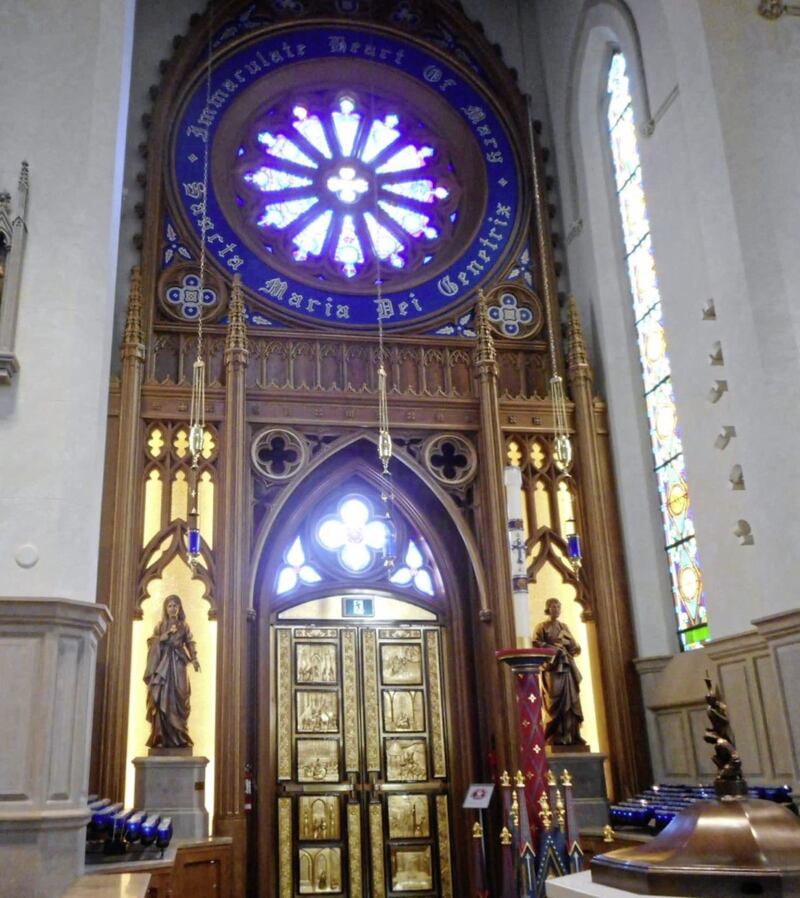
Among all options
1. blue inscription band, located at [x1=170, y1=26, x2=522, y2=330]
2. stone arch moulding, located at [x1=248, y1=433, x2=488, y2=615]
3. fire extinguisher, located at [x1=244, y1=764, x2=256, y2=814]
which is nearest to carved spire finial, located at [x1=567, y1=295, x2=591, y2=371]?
blue inscription band, located at [x1=170, y1=26, x2=522, y2=330]

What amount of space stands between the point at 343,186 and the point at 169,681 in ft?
23.7

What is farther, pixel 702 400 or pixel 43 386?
pixel 702 400

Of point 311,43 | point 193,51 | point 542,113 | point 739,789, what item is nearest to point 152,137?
point 193,51

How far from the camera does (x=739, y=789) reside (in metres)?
2.84

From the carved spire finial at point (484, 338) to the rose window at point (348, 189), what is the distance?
1.35m

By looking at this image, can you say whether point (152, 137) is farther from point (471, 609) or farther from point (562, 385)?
point (471, 609)

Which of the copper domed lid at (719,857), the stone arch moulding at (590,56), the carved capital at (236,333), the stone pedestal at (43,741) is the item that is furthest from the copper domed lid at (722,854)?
the stone arch moulding at (590,56)

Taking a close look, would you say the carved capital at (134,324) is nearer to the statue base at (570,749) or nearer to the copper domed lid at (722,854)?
the statue base at (570,749)

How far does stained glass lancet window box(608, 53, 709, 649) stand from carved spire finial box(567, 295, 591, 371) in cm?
69

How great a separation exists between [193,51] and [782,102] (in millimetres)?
7838

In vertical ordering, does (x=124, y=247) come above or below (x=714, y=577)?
above

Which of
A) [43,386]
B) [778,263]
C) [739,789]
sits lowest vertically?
[739,789]

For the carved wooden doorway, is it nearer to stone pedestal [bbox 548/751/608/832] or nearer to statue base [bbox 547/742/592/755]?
statue base [bbox 547/742/592/755]

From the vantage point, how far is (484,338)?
1237 cm
